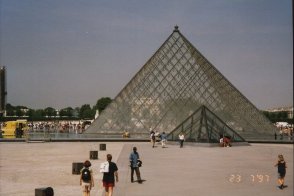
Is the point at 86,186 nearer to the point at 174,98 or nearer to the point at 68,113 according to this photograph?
the point at 174,98

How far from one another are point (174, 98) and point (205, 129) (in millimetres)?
8493

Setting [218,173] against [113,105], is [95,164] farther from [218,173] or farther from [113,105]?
[113,105]

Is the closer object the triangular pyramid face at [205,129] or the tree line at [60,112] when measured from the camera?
the triangular pyramid face at [205,129]

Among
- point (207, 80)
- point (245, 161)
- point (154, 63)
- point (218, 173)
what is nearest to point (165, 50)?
point (154, 63)

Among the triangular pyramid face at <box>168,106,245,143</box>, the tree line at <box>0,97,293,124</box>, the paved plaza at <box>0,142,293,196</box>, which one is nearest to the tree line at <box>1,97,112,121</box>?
the tree line at <box>0,97,293,124</box>

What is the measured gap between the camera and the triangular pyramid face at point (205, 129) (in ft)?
96.5

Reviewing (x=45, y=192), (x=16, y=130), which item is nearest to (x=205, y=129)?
(x=16, y=130)

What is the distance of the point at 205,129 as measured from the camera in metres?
29.7

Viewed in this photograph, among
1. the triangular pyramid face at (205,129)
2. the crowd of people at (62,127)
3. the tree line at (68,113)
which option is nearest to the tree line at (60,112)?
the tree line at (68,113)

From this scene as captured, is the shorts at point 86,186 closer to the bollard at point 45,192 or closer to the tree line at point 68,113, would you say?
the bollard at point 45,192

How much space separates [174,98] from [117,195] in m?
27.6

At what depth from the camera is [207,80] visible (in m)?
38.4

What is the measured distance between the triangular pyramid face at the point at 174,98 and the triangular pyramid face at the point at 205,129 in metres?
5.38

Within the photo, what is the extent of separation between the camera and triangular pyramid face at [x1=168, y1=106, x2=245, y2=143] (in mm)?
29400
